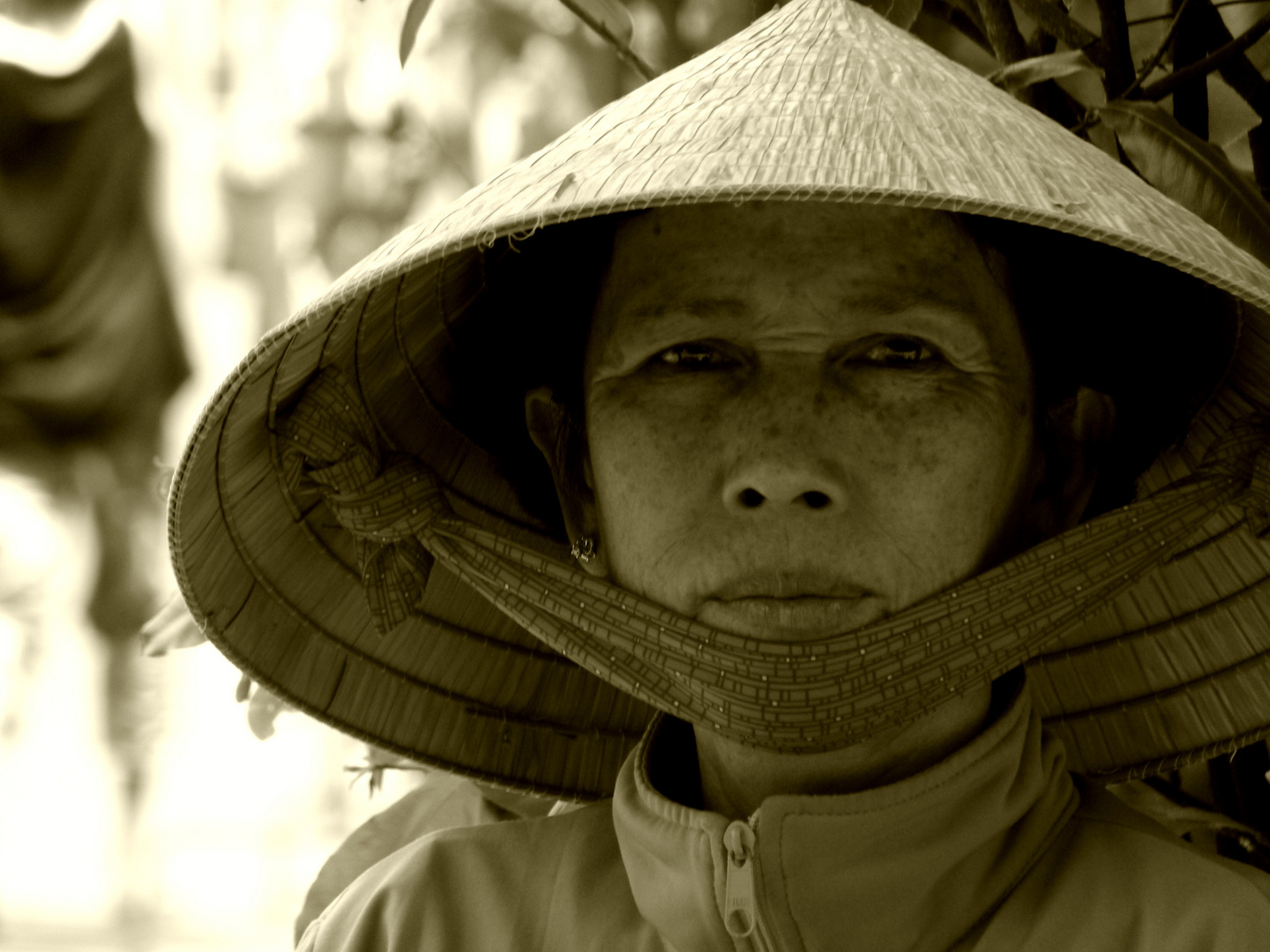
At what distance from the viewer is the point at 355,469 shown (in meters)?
0.98

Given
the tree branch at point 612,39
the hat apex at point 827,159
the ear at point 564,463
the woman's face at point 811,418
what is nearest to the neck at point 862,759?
A: the woman's face at point 811,418

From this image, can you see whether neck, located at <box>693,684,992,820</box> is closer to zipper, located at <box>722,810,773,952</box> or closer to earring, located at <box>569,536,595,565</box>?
zipper, located at <box>722,810,773,952</box>

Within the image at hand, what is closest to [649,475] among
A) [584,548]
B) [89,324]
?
[584,548]

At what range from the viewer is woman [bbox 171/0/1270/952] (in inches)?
31.3

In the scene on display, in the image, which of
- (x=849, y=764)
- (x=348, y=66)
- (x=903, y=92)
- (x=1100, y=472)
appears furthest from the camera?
(x=348, y=66)

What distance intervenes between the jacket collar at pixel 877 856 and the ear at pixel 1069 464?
0.47 feet

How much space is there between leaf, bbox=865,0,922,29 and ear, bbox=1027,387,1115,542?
38 cm

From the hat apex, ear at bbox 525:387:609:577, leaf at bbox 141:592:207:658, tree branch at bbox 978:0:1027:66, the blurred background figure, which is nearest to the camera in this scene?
the hat apex

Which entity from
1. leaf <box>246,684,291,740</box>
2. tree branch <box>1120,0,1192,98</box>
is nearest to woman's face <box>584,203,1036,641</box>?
tree branch <box>1120,0,1192,98</box>

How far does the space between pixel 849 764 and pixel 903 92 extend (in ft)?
1.35

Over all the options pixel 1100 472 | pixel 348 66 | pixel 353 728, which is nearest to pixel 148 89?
pixel 348 66

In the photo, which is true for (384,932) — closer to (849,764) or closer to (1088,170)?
(849,764)

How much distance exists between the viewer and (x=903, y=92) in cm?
79

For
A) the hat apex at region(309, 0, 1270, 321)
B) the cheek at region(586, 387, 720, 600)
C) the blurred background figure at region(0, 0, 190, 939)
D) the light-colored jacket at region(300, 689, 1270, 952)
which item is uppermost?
the hat apex at region(309, 0, 1270, 321)
